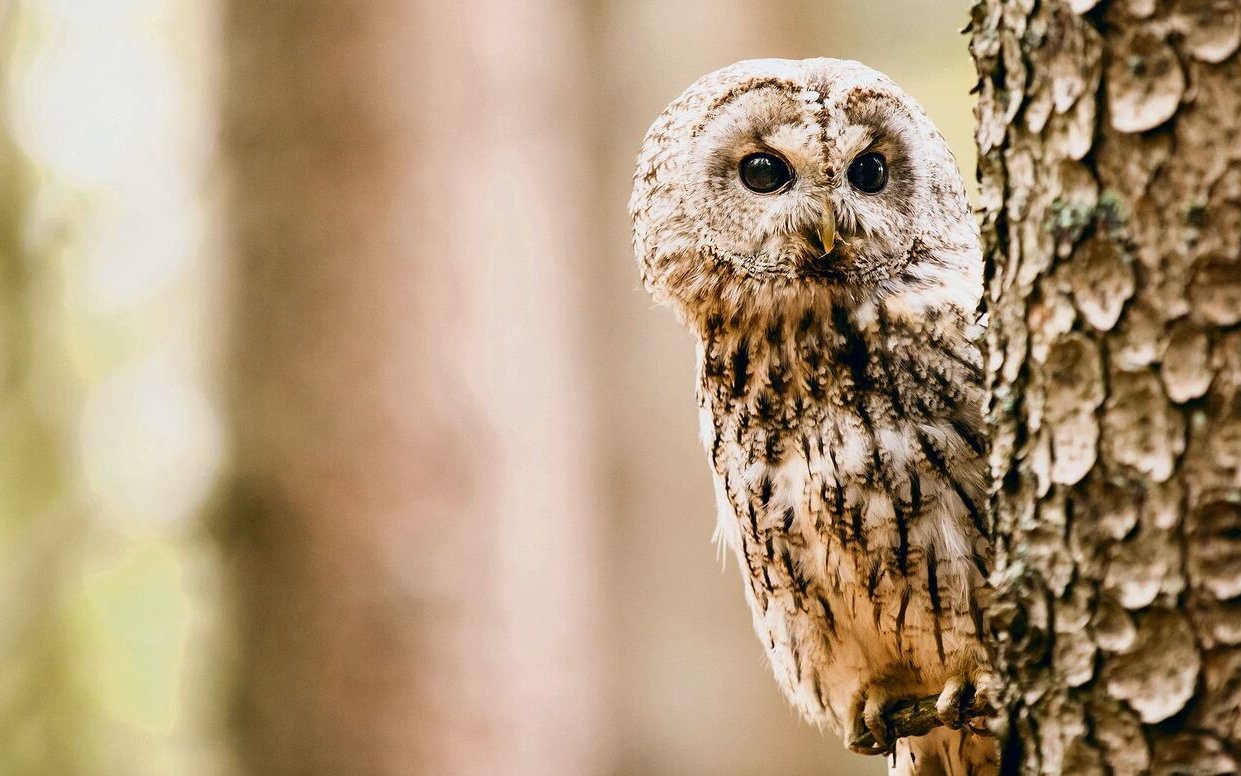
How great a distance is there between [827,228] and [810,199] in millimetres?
54

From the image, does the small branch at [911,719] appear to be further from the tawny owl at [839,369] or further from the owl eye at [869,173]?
the owl eye at [869,173]

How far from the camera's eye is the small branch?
53.7 inches

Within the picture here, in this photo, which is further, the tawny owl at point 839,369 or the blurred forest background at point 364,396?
the blurred forest background at point 364,396

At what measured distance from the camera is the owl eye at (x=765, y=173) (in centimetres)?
168

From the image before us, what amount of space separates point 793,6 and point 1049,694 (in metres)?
3.43

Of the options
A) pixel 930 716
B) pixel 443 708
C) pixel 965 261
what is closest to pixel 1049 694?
pixel 930 716

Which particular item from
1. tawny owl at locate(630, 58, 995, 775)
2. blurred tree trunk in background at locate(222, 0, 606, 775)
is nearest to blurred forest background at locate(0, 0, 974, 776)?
blurred tree trunk in background at locate(222, 0, 606, 775)

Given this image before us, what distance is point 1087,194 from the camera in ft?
2.93

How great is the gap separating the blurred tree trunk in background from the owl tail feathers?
1121 millimetres

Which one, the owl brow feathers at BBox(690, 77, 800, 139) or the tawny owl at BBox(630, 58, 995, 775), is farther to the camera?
the owl brow feathers at BBox(690, 77, 800, 139)

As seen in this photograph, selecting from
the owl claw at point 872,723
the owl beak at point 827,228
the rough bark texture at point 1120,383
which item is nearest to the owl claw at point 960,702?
the owl claw at point 872,723

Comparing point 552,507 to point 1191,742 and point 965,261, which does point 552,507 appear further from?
point 1191,742

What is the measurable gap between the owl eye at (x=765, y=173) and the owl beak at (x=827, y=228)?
0.11 m

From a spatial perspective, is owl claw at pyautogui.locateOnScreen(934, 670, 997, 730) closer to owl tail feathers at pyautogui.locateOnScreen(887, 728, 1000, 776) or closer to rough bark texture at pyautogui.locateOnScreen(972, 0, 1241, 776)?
owl tail feathers at pyautogui.locateOnScreen(887, 728, 1000, 776)
